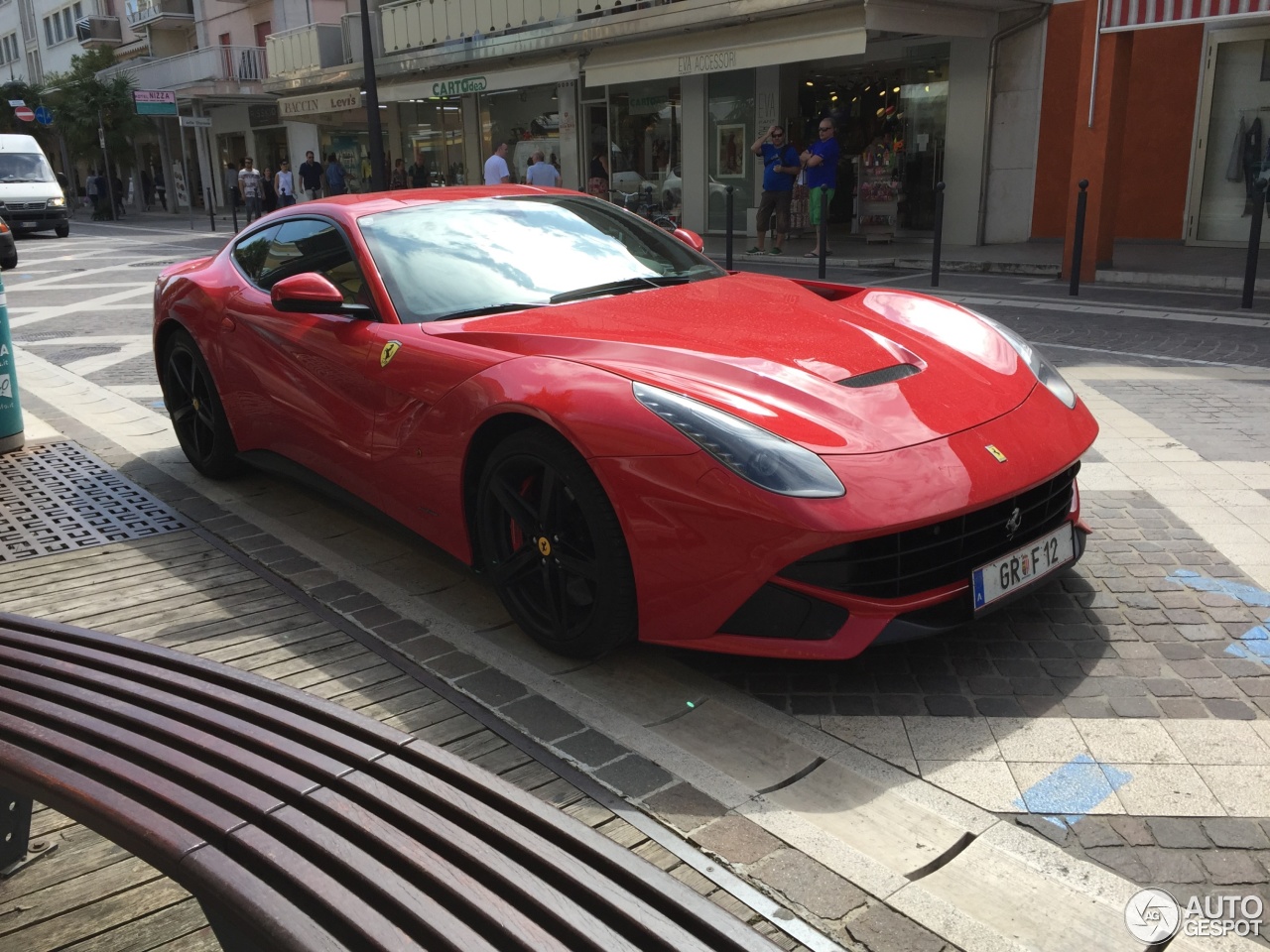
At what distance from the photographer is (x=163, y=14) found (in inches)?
1577

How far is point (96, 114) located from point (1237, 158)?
3766cm

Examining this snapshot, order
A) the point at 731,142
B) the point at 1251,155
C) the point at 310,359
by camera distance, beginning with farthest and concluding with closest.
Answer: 1. the point at 731,142
2. the point at 1251,155
3. the point at 310,359

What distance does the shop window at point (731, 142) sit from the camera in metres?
→ 19.1

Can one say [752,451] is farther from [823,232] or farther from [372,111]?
[372,111]

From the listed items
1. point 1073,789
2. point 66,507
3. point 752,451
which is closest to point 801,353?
point 752,451

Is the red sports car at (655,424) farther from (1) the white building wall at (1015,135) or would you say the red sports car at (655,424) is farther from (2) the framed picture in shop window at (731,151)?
(2) the framed picture in shop window at (731,151)

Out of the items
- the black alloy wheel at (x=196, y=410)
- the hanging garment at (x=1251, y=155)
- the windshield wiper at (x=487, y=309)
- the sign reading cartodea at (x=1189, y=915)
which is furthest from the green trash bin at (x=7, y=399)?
the hanging garment at (x=1251, y=155)

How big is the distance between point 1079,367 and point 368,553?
522 centimetres

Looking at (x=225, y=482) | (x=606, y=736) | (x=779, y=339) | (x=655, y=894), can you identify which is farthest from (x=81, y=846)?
(x=225, y=482)

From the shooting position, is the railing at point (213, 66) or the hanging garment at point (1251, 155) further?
the railing at point (213, 66)

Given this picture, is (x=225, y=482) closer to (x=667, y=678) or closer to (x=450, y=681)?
(x=450, y=681)

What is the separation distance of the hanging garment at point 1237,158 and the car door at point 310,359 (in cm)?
1348

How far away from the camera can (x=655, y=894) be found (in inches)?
63.9

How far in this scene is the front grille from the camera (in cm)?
277
